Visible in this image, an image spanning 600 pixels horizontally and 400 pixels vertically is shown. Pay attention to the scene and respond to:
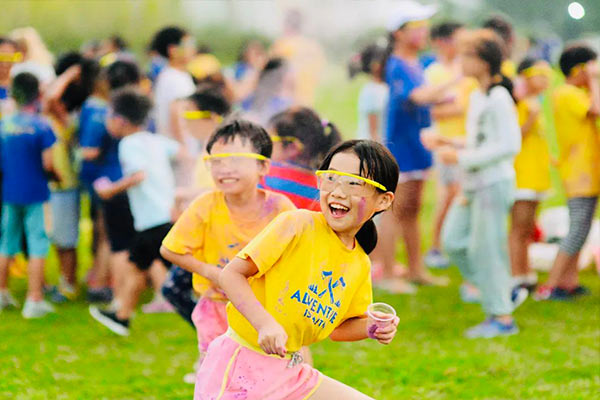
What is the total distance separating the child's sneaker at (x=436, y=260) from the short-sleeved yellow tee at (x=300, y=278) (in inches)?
197

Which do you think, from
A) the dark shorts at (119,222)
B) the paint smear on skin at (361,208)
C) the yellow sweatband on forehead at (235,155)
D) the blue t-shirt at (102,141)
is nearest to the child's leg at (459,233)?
the dark shorts at (119,222)

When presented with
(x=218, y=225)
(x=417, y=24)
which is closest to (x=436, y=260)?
(x=417, y=24)

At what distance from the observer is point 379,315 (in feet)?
8.91

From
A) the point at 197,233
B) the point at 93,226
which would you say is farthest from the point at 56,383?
the point at 93,226

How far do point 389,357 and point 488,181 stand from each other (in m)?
1.24

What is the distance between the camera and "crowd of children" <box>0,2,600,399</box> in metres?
2.75

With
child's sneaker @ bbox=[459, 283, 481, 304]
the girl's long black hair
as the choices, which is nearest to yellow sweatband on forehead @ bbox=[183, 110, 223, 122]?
child's sneaker @ bbox=[459, 283, 481, 304]

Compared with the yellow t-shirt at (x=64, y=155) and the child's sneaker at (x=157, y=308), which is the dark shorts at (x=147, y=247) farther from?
the yellow t-shirt at (x=64, y=155)

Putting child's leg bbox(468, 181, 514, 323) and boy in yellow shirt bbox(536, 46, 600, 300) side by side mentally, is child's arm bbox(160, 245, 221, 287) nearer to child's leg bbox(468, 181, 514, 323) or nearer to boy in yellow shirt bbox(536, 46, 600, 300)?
child's leg bbox(468, 181, 514, 323)

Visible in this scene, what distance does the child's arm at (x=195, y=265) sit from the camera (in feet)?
11.2

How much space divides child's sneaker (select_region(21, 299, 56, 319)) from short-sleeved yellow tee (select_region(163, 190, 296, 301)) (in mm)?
2821

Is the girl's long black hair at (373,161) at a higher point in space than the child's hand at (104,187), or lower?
lower

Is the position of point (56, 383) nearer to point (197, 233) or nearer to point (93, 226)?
point (197, 233)

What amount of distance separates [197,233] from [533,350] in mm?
2448
